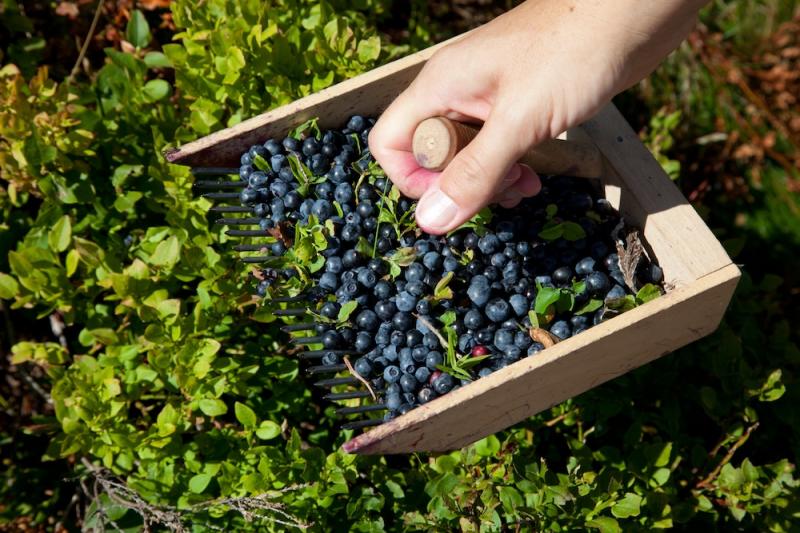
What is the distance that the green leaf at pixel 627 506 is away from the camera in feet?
5.20

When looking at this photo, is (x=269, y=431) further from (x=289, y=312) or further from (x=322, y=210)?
(x=322, y=210)

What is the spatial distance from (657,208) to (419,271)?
1.71ft

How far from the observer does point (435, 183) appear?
150cm

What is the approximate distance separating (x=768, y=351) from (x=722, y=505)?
0.46 meters

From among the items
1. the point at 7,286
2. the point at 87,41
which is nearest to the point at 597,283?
the point at 7,286

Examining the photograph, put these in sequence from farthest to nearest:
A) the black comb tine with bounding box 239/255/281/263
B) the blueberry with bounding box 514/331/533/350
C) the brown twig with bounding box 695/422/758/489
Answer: the brown twig with bounding box 695/422/758/489 < the black comb tine with bounding box 239/255/281/263 < the blueberry with bounding box 514/331/533/350

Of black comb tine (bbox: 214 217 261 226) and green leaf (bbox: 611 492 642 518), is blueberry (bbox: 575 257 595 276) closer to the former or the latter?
green leaf (bbox: 611 492 642 518)

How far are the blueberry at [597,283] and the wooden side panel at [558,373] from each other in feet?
0.40

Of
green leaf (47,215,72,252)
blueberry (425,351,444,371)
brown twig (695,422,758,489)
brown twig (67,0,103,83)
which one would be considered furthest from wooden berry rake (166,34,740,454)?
brown twig (67,0,103,83)

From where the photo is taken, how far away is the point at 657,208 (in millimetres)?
1610

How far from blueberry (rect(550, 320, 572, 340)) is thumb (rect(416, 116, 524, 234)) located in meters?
0.28

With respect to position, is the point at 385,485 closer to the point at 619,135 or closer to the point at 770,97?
the point at 619,135

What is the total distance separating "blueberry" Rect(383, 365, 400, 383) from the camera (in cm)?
151

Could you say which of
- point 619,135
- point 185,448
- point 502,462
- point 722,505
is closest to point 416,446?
point 502,462
